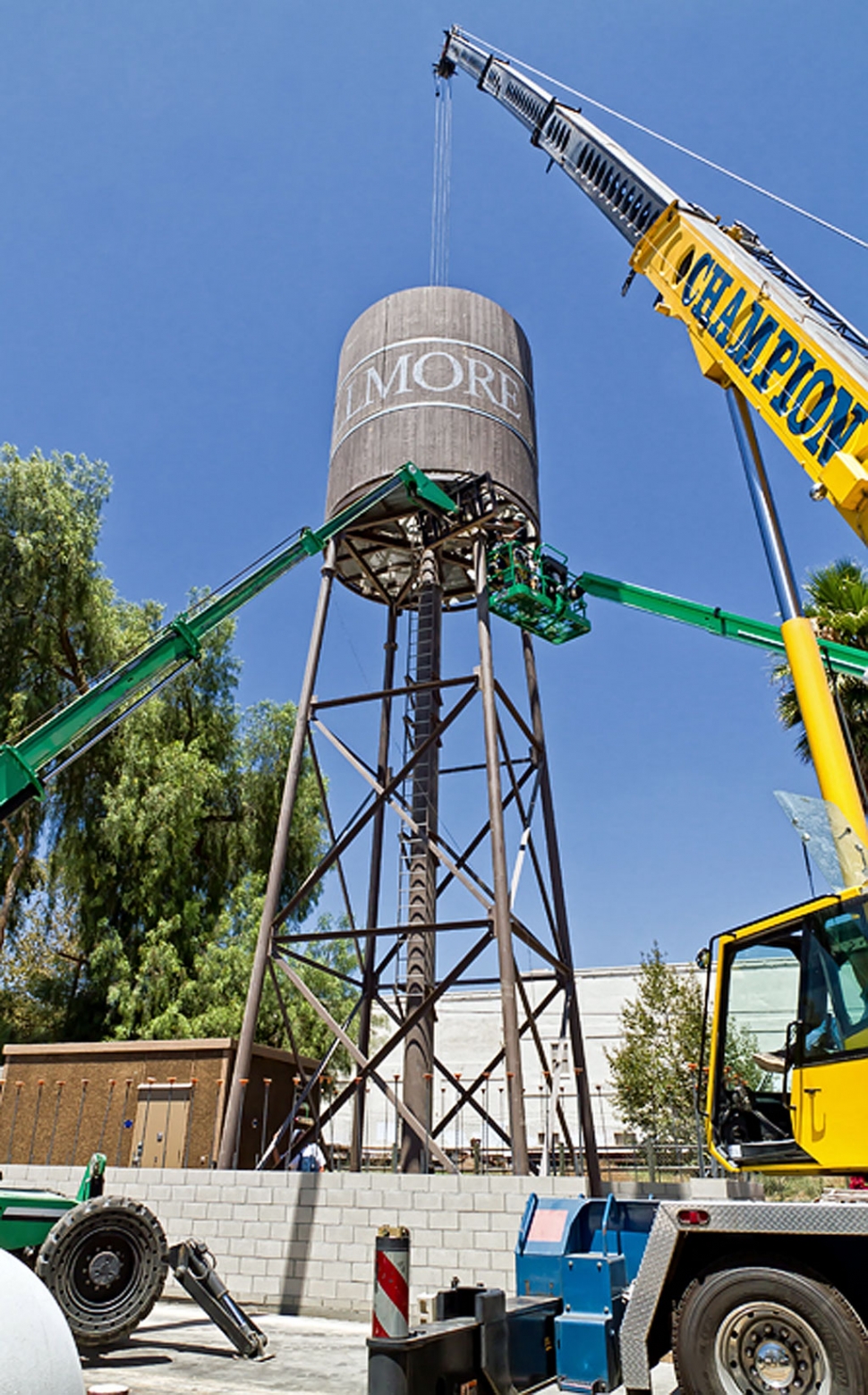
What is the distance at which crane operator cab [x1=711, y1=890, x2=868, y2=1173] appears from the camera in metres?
5.32

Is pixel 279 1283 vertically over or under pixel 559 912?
under

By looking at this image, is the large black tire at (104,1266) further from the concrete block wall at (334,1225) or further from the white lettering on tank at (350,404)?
the white lettering on tank at (350,404)

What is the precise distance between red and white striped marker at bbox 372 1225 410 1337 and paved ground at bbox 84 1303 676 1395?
9.52 ft

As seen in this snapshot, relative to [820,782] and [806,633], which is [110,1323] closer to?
[820,782]

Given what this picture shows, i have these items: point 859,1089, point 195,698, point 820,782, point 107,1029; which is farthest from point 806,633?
point 195,698

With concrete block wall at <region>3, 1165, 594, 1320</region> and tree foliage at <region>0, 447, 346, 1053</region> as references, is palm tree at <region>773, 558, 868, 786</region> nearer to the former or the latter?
concrete block wall at <region>3, 1165, 594, 1320</region>

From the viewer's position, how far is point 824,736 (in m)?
7.18

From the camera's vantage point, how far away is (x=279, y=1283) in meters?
10.3

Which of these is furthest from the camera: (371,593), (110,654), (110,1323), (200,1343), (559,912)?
(110,654)

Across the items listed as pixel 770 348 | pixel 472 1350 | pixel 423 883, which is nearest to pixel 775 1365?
pixel 472 1350

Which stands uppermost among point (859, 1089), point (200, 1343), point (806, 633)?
point (806, 633)

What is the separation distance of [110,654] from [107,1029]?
8579mm

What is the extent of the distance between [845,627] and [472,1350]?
11716 millimetres

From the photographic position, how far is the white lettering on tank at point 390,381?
1516 cm
